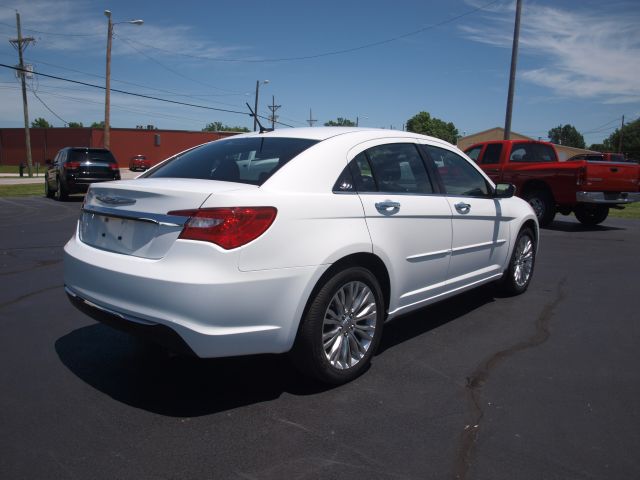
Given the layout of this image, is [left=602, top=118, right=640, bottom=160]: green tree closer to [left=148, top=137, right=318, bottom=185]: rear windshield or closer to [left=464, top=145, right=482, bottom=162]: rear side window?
[left=464, top=145, right=482, bottom=162]: rear side window

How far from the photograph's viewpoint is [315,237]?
3.09m

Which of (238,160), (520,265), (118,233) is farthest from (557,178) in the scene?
(118,233)

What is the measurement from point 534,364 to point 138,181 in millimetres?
3026

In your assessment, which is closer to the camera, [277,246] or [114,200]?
[277,246]

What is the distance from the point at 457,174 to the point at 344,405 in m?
2.50

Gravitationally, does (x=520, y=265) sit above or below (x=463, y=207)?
below

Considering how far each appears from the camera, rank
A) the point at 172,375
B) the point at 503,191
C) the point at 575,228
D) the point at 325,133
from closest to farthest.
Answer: the point at 172,375
the point at 325,133
the point at 503,191
the point at 575,228

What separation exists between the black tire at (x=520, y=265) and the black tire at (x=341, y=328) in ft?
7.92

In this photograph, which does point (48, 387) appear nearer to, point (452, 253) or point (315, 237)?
point (315, 237)

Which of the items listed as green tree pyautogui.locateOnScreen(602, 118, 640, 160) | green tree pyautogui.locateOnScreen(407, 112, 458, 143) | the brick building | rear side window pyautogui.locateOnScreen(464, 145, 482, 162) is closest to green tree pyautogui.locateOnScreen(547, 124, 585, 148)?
green tree pyautogui.locateOnScreen(602, 118, 640, 160)

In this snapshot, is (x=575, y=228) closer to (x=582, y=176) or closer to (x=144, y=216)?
(x=582, y=176)

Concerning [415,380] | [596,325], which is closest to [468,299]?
[596,325]

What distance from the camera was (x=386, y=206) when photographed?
3609mm

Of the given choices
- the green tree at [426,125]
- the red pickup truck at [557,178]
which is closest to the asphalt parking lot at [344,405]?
the red pickup truck at [557,178]
